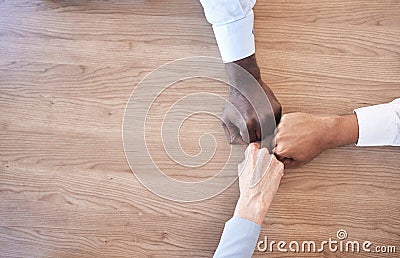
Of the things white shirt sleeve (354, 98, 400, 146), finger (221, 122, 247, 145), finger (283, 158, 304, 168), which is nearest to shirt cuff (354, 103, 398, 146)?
white shirt sleeve (354, 98, 400, 146)

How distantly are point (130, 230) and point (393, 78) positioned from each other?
0.65 meters

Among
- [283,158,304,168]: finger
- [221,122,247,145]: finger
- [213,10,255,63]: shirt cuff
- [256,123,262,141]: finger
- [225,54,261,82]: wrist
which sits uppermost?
[213,10,255,63]: shirt cuff

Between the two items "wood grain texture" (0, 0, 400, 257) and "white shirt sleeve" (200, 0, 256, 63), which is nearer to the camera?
"white shirt sleeve" (200, 0, 256, 63)

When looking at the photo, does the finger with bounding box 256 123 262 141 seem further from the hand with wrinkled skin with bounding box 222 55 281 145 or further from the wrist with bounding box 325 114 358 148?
the wrist with bounding box 325 114 358 148

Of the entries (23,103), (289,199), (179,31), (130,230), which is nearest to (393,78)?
(289,199)

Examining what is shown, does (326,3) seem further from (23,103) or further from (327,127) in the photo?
(23,103)

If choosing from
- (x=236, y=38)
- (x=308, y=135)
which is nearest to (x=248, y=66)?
(x=236, y=38)

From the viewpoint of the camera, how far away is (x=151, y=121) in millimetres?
956

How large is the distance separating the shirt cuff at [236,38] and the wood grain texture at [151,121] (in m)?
0.11

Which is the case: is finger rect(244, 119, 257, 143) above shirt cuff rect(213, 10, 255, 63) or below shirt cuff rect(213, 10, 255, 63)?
below

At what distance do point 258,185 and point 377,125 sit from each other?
0.27 m

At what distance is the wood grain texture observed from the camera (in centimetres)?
91

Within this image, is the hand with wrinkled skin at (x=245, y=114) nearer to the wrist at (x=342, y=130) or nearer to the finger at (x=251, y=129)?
the finger at (x=251, y=129)

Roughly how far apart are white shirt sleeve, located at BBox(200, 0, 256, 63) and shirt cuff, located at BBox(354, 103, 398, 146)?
0.26 metres
